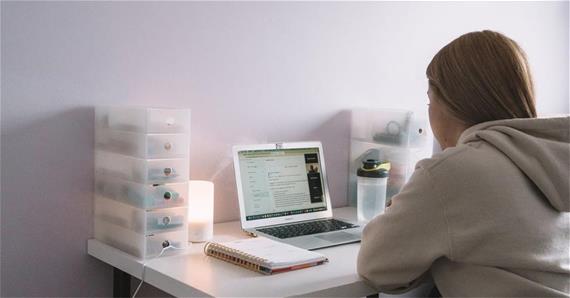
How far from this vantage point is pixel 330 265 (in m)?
1.58

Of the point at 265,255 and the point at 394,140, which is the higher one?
the point at 394,140

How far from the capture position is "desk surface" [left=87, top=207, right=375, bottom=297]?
138 cm

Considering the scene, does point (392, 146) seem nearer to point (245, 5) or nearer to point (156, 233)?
point (245, 5)

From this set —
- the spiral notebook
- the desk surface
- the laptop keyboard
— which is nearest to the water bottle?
the laptop keyboard

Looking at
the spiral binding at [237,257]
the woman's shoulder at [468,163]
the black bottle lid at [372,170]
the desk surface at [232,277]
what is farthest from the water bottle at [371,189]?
the woman's shoulder at [468,163]

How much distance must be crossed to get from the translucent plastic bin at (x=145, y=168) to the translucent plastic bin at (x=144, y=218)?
7cm

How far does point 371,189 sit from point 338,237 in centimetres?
34

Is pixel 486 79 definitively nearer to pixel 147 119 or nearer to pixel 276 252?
pixel 276 252

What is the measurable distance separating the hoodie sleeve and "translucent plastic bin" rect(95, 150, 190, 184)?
52cm

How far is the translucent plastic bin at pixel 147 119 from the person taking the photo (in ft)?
5.31

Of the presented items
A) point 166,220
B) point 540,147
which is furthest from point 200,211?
point 540,147

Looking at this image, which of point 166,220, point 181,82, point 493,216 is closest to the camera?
point 493,216

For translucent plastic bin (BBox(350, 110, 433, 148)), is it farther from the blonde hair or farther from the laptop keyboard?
the blonde hair

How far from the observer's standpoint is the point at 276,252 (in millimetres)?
1599
